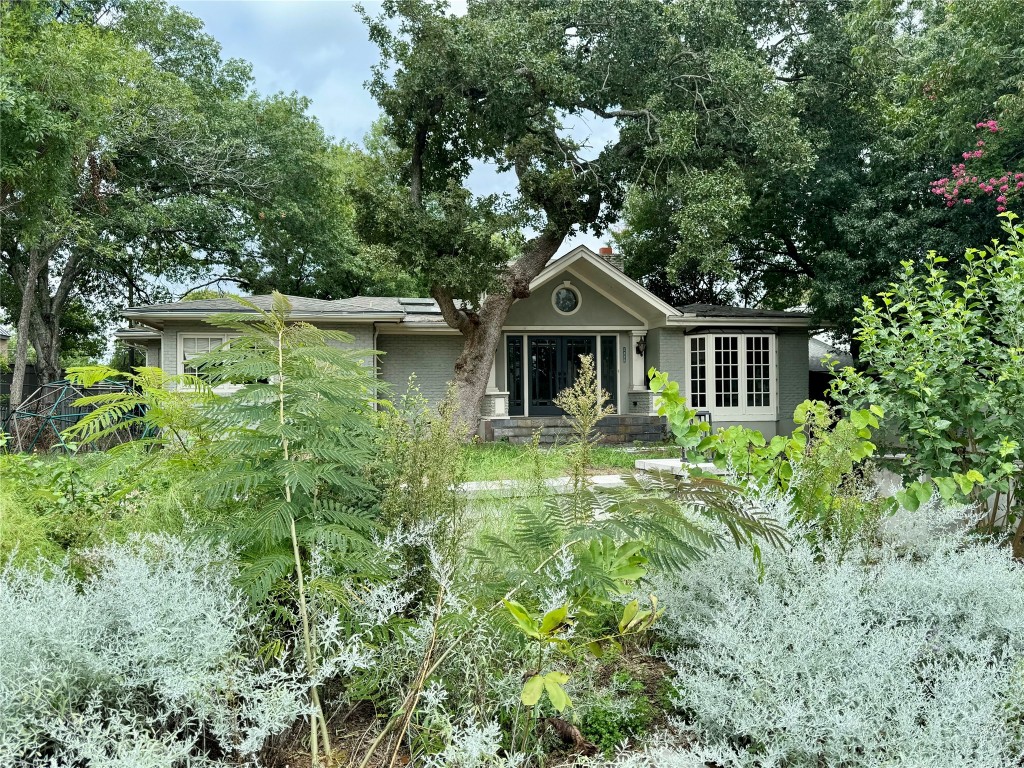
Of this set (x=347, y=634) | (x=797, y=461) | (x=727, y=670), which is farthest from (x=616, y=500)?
(x=797, y=461)

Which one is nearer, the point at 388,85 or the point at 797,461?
the point at 797,461

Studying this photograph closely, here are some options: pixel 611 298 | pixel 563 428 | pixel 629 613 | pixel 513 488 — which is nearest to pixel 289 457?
pixel 629 613

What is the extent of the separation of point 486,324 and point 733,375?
6822 mm

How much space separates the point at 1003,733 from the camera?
1667mm

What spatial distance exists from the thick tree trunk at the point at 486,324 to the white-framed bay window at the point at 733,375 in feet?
15.1

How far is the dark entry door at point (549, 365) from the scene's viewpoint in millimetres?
16047

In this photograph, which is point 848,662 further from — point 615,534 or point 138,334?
point 138,334

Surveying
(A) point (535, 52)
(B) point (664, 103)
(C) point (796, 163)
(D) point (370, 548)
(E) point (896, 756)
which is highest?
(A) point (535, 52)

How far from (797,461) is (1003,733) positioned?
150cm

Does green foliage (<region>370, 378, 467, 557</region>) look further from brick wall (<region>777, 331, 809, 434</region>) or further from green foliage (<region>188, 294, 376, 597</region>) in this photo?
brick wall (<region>777, 331, 809, 434</region>)

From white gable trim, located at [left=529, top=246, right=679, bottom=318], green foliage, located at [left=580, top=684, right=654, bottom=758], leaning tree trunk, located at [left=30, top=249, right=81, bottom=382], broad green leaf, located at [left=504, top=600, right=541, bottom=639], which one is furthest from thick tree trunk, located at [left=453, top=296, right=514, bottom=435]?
broad green leaf, located at [left=504, top=600, right=541, bottom=639]

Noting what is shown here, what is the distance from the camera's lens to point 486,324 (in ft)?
45.6

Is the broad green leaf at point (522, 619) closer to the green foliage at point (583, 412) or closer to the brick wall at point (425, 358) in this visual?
the green foliage at point (583, 412)

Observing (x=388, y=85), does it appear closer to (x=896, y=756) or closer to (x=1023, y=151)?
(x=1023, y=151)
